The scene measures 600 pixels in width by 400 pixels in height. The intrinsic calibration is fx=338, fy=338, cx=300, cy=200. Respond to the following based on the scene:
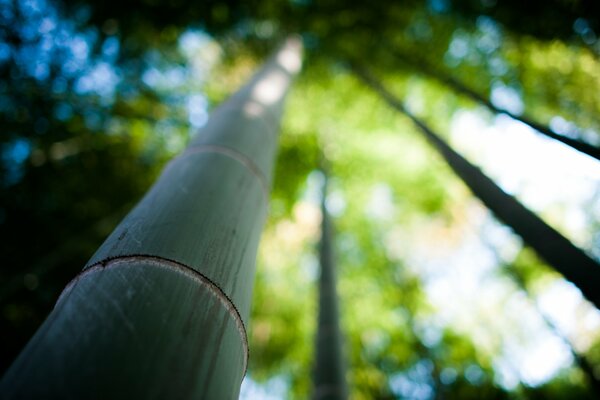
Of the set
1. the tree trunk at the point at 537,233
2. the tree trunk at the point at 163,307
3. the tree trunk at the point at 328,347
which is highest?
the tree trunk at the point at 163,307

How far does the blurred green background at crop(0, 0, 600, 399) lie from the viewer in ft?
13.7

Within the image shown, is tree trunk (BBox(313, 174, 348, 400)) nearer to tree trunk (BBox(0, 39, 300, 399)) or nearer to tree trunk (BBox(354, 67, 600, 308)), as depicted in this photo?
tree trunk (BBox(354, 67, 600, 308))

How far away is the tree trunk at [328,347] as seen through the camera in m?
2.82

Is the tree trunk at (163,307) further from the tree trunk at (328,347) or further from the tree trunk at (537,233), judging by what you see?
the tree trunk at (328,347)

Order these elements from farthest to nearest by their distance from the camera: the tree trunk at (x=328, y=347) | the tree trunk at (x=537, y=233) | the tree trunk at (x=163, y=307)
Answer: the tree trunk at (x=328, y=347) < the tree trunk at (x=537, y=233) < the tree trunk at (x=163, y=307)

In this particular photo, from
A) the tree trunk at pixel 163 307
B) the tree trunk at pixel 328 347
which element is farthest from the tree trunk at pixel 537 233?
the tree trunk at pixel 328 347

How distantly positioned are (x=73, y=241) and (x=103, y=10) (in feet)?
10.4

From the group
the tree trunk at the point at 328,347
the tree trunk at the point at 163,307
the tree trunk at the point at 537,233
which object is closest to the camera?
the tree trunk at the point at 163,307

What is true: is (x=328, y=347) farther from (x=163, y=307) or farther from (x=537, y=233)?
(x=163, y=307)

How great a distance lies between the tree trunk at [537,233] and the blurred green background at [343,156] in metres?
1.80

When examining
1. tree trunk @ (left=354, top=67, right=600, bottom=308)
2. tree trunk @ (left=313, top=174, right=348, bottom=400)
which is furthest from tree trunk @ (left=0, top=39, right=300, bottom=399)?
tree trunk @ (left=313, top=174, right=348, bottom=400)

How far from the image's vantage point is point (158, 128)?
19.5 feet

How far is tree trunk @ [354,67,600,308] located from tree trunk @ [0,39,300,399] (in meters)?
1.03

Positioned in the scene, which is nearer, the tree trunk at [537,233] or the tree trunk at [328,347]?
the tree trunk at [537,233]
